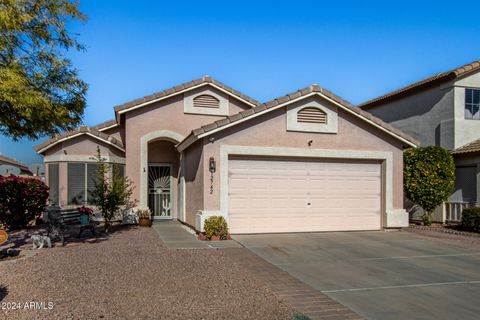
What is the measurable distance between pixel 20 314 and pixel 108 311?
1.12 m

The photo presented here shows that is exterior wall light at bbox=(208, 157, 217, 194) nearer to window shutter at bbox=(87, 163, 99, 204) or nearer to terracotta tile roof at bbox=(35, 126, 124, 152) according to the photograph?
terracotta tile roof at bbox=(35, 126, 124, 152)

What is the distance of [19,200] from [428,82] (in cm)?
1709

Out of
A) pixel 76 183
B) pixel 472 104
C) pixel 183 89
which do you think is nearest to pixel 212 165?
pixel 183 89

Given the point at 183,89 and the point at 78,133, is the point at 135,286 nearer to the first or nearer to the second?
the point at 78,133

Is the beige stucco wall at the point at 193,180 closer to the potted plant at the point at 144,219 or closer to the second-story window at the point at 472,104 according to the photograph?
the potted plant at the point at 144,219

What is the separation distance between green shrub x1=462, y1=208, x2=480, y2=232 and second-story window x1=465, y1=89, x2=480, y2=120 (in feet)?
16.3

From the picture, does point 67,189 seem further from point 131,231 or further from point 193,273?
point 193,273

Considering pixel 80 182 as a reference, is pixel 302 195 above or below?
below

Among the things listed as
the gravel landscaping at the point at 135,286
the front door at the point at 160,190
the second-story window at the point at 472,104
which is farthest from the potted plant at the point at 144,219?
the second-story window at the point at 472,104

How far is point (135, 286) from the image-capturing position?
6.87 meters

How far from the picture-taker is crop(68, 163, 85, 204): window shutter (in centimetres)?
1644

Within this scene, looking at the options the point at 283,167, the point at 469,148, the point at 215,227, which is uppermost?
the point at 469,148

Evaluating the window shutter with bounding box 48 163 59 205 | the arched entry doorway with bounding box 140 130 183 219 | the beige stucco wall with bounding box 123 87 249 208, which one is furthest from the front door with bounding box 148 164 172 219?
the window shutter with bounding box 48 163 59 205

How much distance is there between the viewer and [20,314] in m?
5.52
